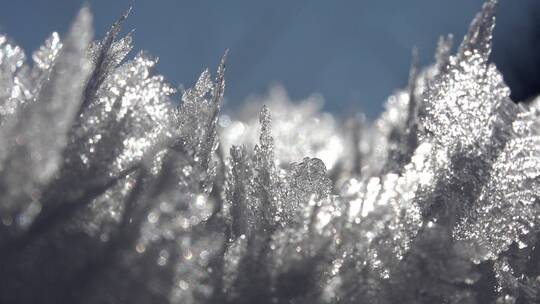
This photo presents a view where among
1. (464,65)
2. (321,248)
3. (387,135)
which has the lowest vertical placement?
(321,248)

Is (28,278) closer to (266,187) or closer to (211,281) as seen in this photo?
(211,281)

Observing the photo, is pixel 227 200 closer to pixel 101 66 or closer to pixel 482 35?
pixel 101 66

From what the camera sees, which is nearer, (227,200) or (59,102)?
(59,102)

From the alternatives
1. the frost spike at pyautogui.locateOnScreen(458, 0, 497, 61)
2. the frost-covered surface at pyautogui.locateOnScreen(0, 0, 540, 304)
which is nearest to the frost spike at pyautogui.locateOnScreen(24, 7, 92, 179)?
the frost-covered surface at pyautogui.locateOnScreen(0, 0, 540, 304)

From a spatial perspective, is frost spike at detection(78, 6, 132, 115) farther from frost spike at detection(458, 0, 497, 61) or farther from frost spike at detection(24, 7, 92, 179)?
frost spike at detection(458, 0, 497, 61)

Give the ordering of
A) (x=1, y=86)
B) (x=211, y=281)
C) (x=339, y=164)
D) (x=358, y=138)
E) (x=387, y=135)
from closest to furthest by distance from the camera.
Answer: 1. (x=211, y=281)
2. (x=1, y=86)
3. (x=387, y=135)
4. (x=339, y=164)
5. (x=358, y=138)

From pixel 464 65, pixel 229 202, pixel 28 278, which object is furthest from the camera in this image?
pixel 464 65

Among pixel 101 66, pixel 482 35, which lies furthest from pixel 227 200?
pixel 482 35

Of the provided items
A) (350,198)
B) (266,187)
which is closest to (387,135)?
(266,187)
